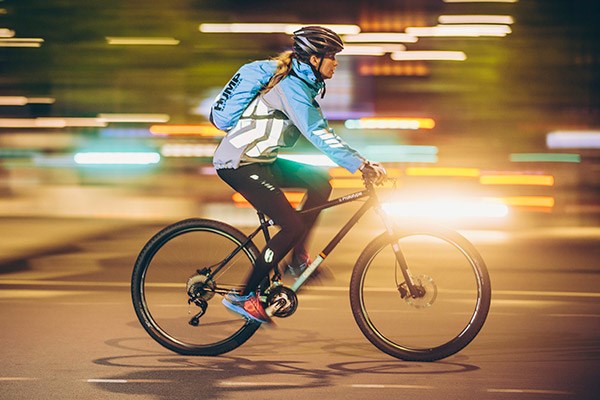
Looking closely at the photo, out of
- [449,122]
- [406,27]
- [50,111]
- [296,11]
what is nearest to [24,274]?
[50,111]

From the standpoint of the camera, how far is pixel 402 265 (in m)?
6.37

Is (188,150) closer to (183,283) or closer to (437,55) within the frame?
(437,55)

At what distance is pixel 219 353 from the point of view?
6.52 metres

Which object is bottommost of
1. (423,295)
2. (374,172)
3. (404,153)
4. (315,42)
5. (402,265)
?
(404,153)

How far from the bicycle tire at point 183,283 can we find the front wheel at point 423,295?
2.21 ft

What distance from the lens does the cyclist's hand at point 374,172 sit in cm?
614

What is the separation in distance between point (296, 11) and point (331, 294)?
16.6 metres

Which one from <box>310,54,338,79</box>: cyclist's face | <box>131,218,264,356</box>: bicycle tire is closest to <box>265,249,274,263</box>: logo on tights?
<box>131,218,264,356</box>: bicycle tire

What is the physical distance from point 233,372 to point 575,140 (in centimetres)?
1752

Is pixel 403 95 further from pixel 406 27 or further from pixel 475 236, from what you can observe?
pixel 475 236

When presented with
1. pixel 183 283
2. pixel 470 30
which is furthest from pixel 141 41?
pixel 183 283

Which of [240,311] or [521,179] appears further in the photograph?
[521,179]

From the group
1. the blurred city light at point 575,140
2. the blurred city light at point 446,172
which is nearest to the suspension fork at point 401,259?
the blurred city light at point 446,172

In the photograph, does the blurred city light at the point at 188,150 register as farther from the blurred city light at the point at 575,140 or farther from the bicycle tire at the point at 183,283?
the bicycle tire at the point at 183,283
